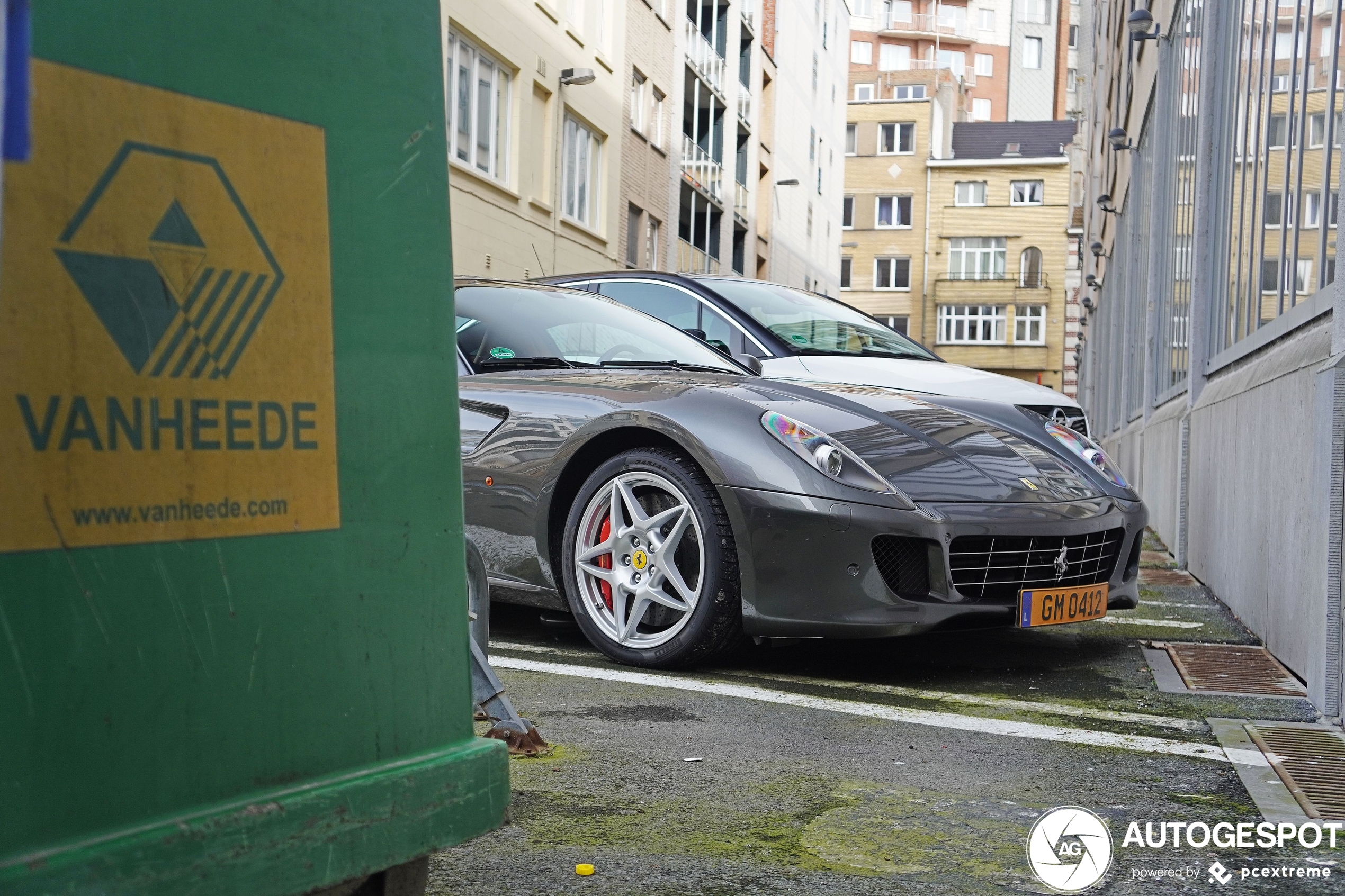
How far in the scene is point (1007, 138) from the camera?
7400cm

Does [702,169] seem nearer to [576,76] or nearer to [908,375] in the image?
[576,76]

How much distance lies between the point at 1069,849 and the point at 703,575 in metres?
1.89

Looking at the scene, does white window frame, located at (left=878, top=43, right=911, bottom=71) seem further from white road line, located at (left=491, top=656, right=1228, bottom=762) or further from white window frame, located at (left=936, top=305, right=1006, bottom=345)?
white road line, located at (left=491, top=656, right=1228, bottom=762)

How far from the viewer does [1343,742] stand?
3639 millimetres

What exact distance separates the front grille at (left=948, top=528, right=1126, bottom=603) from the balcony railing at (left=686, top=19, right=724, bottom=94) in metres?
25.6

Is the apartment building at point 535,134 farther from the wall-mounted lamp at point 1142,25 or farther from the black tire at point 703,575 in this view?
the black tire at point 703,575

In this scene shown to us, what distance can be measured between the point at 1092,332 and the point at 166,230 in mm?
34828

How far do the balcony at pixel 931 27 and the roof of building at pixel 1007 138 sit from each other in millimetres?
12932

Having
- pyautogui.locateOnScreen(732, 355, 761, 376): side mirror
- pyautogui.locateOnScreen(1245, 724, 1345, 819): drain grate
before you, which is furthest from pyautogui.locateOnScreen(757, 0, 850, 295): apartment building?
pyautogui.locateOnScreen(1245, 724, 1345, 819): drain grate

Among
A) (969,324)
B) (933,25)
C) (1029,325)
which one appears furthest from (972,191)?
(933,25)

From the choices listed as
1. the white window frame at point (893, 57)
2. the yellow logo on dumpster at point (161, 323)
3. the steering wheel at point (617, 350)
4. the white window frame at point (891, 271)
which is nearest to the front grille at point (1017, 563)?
the steering wheel at point (617, 350)

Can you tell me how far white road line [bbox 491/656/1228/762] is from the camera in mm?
3568

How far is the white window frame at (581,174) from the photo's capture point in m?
21.9

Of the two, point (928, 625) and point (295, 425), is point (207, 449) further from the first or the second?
point (928, 625)
